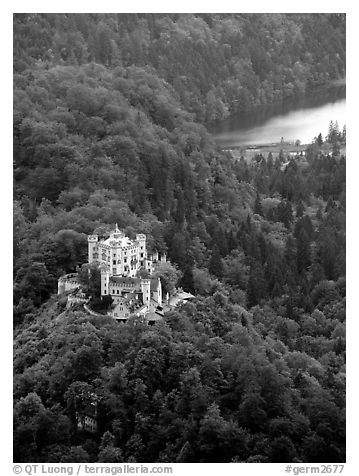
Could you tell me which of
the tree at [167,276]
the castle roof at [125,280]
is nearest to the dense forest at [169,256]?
the tree at [167,276]

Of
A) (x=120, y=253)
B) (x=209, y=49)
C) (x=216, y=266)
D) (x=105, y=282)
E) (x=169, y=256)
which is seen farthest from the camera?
(x=209, y=49)

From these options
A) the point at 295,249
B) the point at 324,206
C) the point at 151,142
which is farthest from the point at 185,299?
the point at 324,206

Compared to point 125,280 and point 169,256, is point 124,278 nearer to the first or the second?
point 125,280

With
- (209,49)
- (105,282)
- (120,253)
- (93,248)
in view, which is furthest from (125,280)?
(209,49)

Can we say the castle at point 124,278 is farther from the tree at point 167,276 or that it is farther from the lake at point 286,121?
the lake at point 286,121

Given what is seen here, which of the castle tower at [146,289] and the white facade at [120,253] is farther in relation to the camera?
the white facade at [120,253]

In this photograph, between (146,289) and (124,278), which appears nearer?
(146,289)

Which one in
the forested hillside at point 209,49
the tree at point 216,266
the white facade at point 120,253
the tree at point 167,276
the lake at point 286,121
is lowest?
the tree at point 216,266

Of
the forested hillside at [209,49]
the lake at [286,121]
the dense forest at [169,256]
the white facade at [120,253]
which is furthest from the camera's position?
the lake at [286,121]
